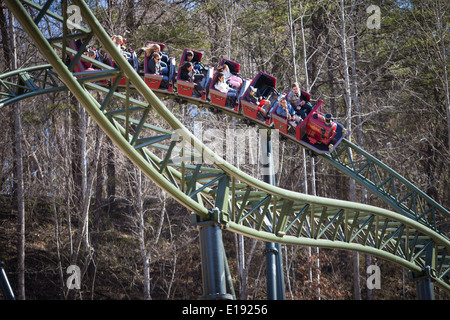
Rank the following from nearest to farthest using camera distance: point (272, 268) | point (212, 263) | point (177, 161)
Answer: point (212, 263) < point (177, 161) < point (272, 268)

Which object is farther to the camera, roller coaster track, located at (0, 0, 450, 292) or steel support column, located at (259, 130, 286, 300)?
steel support column, located at (259, 130, 286, 300)

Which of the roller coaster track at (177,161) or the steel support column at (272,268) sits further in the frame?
the steel support column at (272,268)

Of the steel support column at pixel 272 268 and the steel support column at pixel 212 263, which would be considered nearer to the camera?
the steel support column at pixel 212 263

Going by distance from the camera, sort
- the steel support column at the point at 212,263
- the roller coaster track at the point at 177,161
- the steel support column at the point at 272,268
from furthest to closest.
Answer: the steel support column at the point at 272,268, the steel support column at the point at 212,263, the roller coaster track at the point at 177,161

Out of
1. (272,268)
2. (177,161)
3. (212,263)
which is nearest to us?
(212,263)

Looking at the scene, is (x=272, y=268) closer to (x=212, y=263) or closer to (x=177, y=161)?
(x=177, y=161)

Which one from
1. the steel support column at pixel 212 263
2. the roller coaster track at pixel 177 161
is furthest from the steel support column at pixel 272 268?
the steel support column at pixel 212 263

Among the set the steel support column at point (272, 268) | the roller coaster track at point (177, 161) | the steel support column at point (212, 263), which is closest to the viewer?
the roller coaster track at point (177, 161)

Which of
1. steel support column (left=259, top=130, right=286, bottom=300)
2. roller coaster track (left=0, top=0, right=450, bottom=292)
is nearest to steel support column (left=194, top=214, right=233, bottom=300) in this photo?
roller coaster track (left=0, top=0, right=450, bottom=292)

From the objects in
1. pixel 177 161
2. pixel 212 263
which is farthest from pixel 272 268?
pixel 212 263

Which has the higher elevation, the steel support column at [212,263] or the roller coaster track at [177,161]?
the roller coaster track at [177,161]

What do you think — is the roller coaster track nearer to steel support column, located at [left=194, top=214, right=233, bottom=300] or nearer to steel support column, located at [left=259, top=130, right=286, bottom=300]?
steel support column, located at [left=194, top=214, right=233, bottom=300]

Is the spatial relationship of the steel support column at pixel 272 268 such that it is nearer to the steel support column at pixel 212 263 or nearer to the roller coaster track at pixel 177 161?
the roller coaster track at pixel 177 161

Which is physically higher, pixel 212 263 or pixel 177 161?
pixel 177 161
